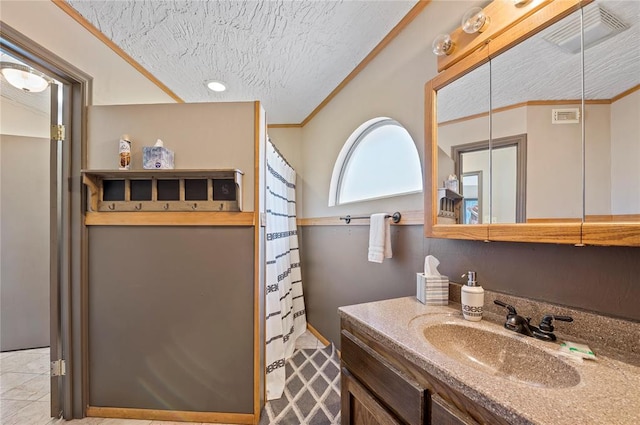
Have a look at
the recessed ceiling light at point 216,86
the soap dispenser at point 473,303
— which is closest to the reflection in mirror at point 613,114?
the soap dispenser at point 473,303

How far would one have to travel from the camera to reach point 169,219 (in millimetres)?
1555

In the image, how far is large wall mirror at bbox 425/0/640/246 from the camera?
0.71 meters

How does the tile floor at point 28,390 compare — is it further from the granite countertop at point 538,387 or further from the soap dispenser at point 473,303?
the soap dispenser at point 473,303

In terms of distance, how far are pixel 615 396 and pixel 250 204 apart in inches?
59.7

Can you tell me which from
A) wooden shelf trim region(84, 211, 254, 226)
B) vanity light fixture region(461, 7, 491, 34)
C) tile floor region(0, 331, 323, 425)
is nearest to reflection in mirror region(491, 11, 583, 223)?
vanity light fixture region(461, 7, 491, 34)

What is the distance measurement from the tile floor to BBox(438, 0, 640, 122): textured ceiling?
7.67ft

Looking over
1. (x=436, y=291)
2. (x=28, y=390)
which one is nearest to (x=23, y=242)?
(x=28, y=390)

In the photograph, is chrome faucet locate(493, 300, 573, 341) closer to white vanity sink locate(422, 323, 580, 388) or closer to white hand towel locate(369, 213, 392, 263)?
white vanity sink locate(422, 323, 580, 388)

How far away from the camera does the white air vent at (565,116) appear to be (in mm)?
792

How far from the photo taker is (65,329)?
Answer: 1561 mm

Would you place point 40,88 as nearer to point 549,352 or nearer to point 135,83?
point 135,83

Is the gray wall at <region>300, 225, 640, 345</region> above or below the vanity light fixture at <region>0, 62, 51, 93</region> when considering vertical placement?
below

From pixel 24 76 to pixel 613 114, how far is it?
3050mm

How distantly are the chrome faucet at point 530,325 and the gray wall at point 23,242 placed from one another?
12.0 ft
